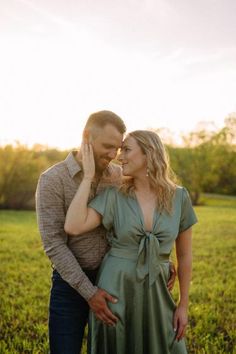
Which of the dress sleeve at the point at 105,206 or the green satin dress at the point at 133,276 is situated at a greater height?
the dress sleeve at the point at 105,206

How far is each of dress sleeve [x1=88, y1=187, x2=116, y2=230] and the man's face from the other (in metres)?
0.27

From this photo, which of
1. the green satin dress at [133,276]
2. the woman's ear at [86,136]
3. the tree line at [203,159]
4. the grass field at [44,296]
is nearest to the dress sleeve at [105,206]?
the green satin dress at [133,276]

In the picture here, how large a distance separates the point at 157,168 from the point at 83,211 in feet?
1.84

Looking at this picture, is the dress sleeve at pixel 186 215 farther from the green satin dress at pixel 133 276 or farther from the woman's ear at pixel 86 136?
the woman's ear at pixel 86 136

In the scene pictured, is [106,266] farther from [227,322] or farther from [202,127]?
[202,127]

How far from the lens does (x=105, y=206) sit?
2920 millimetres

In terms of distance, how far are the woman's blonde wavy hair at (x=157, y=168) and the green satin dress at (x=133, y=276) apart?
0.07 m

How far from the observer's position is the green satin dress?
9.48 feet

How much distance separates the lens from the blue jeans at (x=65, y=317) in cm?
303

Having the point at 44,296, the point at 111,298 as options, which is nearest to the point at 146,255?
the point at 111,298

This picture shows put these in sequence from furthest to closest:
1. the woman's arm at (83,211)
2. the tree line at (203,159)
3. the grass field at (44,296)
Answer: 1. the tree line at (203,159)
2. the grass field at (44,296)
3. the woman's arm at (83,211)

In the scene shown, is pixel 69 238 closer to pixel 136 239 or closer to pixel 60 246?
pixel 60 246

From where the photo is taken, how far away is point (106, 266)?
2.95m

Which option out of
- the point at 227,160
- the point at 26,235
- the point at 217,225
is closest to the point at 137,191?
the point at 26,235
